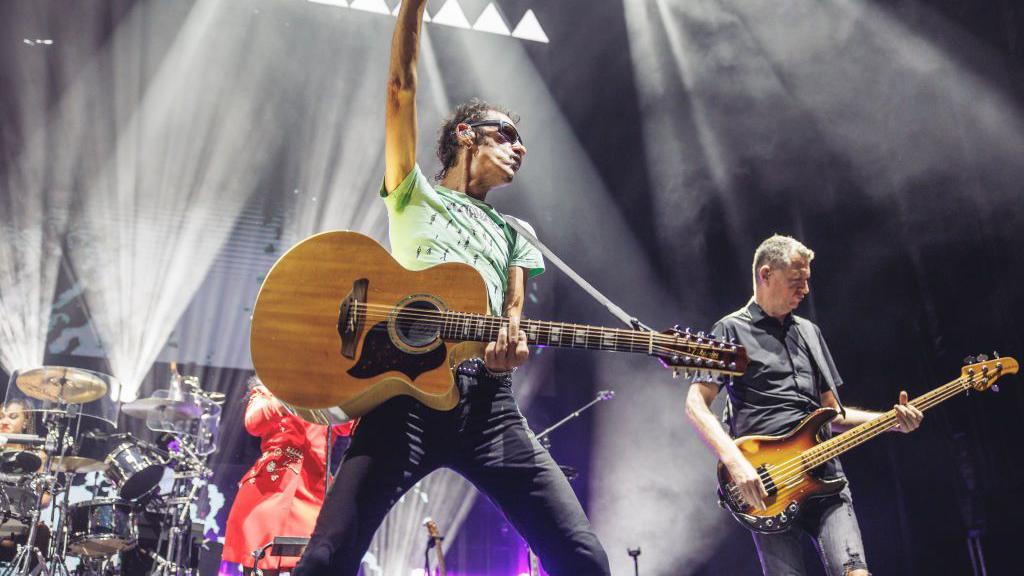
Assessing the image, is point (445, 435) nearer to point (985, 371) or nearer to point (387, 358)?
point (387, 358)

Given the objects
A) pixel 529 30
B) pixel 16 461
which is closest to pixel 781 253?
pixel 529 30

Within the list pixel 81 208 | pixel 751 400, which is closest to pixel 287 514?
pixel 751 400

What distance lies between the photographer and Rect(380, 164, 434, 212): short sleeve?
257cm

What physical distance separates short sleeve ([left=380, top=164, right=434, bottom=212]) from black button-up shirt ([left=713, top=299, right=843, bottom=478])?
6.84ft

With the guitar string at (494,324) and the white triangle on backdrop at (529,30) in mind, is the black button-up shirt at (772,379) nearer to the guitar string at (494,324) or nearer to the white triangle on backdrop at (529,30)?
the guitar string at (494,324)

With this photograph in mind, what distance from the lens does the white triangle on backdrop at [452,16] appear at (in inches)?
389

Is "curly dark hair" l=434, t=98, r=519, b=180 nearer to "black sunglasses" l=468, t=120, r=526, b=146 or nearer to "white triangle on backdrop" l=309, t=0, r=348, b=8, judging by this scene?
→ "black sunglasses" l=468, t=120, r=526, b=146

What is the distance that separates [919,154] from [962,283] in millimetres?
1466

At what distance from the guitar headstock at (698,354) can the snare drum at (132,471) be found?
667 centimetres

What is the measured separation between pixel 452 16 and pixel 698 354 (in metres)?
8.56

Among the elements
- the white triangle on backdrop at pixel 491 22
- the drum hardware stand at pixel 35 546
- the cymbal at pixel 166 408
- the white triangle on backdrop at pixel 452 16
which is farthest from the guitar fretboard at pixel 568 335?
the white triangle on backdrop at pixel 452 16

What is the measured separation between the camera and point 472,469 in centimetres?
236

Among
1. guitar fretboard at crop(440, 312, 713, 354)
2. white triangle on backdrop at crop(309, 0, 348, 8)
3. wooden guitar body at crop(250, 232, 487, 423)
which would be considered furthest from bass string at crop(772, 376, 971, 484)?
white triangle on backdrop at crop(309, 0, 348, 8)

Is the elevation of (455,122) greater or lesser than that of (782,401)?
greater
